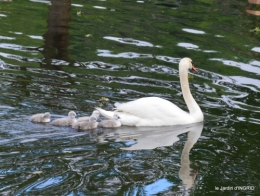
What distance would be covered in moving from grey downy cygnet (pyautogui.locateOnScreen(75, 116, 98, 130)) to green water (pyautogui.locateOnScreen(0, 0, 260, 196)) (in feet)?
0.29

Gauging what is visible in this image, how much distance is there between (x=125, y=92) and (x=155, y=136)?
215 centimetres

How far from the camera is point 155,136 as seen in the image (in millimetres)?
9570

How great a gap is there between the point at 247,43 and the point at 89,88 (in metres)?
6.38

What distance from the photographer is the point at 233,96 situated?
39.0 feet

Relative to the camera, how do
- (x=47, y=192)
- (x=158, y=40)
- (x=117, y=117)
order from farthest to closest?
(x=158, y=40)
(x=117, y=117)
(x=47, y=192)

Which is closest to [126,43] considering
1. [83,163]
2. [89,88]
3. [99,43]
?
[99,43]

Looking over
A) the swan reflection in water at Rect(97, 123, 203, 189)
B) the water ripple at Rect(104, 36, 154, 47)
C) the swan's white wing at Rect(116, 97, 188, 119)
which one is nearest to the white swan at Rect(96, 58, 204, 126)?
the swan's white wing at Rect(116, 97, 188, 119)

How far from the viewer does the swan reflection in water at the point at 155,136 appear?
8875mm

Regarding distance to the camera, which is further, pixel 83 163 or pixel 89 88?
pixel 89 88

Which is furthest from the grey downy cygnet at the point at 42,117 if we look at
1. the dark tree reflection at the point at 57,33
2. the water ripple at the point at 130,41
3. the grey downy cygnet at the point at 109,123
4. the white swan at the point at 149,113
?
the water ripple at the point at 130,41

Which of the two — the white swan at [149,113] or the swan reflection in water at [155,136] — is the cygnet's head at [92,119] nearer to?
the swan reflection in water at [155,136]

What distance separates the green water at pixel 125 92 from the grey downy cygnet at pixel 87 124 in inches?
3.5

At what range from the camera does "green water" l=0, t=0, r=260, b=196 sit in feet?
25.0

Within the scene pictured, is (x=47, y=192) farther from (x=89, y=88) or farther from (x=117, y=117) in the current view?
(x=89, y=88)
